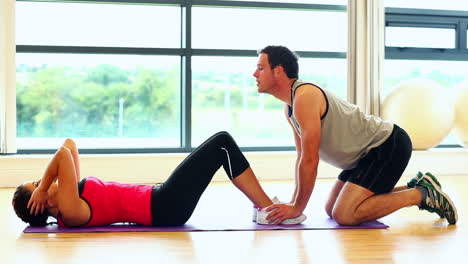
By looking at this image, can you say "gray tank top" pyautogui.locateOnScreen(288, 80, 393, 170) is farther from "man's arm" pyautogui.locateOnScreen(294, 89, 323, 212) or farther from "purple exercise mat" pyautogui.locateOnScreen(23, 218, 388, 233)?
"purple exercise mat" pyautogui.locateOnScreen(23, 218, 388, 233)

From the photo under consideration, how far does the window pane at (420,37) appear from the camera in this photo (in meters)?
5.95

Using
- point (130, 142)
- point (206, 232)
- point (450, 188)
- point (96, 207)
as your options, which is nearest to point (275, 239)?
point (206, 232)

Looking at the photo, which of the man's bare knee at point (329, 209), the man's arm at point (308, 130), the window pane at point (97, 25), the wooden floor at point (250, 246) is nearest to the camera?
the wooden floor at point (250, 246)

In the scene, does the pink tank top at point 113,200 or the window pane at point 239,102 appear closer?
the pink tank top at point 113,200

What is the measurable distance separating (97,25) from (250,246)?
10.9 feet

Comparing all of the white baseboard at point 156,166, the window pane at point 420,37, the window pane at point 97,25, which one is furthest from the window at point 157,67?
the window pane at point 420,37

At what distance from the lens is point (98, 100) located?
5414 millimetres

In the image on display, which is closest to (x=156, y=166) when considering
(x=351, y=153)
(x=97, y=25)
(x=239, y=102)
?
(x=239, y=102)

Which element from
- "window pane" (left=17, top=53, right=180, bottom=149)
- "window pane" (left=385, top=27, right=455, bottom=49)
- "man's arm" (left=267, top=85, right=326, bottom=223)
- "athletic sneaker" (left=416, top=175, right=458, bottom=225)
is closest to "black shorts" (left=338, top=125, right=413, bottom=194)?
"athletic sneaker" (left=416, top=175, right=458, bottom=225)

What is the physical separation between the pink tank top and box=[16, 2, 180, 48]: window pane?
9.07ft

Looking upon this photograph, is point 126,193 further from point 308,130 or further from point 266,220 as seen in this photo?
point 308,130

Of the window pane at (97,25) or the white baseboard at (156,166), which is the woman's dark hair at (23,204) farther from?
the window pane at (97,25)

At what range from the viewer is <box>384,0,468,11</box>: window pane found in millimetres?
5922

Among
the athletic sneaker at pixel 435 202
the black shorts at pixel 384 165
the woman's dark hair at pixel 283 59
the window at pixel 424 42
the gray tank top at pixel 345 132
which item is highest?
the window at pixel 424 42
